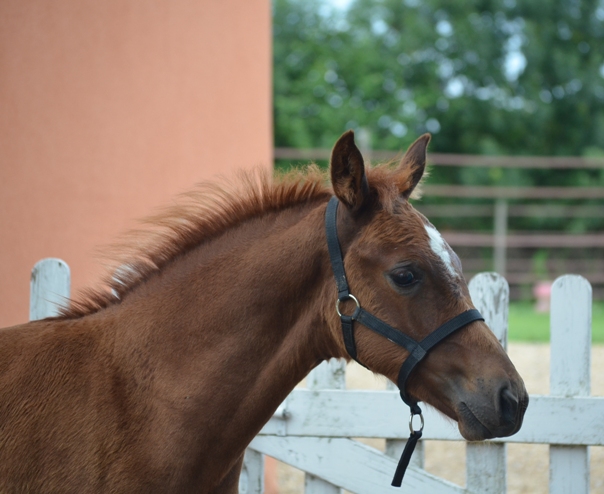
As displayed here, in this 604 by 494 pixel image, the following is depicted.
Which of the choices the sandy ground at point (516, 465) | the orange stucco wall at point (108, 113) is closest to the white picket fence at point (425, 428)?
the sandy ground at point (516, 465)

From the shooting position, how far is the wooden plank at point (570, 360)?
2.65 metres

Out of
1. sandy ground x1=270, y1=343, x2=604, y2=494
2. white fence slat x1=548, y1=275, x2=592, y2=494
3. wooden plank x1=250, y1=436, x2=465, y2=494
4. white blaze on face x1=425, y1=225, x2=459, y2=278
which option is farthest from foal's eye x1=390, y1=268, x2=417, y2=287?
sandy ground x1=270, y1=343, x2=604, y2=494

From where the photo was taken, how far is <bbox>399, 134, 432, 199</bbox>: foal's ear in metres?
2.22

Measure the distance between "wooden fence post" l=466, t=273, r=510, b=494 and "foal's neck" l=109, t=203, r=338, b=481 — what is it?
954 mm

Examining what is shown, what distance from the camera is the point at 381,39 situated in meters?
20.5

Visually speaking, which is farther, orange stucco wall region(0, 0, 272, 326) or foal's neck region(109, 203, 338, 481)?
orange stucco wall region(0, 0, 272, 326)

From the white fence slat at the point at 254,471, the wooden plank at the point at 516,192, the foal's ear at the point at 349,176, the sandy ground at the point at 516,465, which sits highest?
the wooden plank at the point at 516,192

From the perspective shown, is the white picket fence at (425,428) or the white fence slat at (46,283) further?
the white fence slat at (46,283)

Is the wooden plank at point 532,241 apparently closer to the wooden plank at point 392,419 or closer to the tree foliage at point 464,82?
the tree foliage at point 464,82

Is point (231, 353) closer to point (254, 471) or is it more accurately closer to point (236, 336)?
point (236, 336)

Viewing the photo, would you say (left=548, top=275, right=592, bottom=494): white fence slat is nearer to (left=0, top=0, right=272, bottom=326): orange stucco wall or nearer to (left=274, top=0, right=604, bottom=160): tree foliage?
(left=0, top=0, right=272, bottom=326): orange stucco wall

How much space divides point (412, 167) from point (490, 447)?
1.30m

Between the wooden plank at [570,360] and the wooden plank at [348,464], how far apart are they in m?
0.44

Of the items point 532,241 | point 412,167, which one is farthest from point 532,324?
point 412,167
